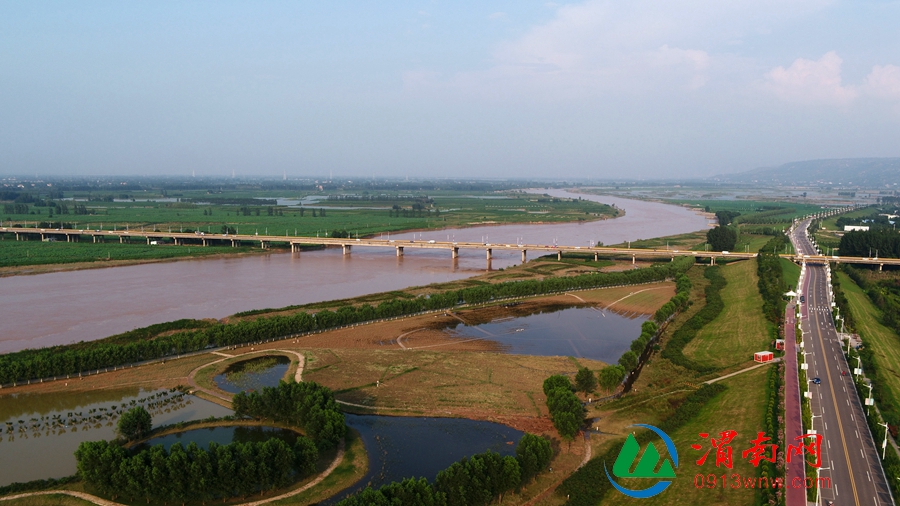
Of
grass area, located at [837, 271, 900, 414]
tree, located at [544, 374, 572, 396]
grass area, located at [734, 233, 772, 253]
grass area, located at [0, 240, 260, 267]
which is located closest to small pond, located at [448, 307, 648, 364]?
tree, located at [544, 374, 572, 396]

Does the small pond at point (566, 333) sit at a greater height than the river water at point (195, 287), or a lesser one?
lesser

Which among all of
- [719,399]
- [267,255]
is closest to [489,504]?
[719,399]

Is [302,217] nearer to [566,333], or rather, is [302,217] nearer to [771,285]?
[566,333]

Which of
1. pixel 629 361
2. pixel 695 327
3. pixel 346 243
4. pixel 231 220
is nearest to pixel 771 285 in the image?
pixel 695 327

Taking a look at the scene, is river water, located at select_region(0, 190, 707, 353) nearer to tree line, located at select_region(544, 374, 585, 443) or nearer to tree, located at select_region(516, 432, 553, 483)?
tree line, located at select_region(544, 374, 585, 443)

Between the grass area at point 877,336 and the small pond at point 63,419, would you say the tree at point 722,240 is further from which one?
the small pond at point 63,419

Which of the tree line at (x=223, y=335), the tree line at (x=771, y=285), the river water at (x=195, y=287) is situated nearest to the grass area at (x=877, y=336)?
the tree line at (x=771, y=285)
